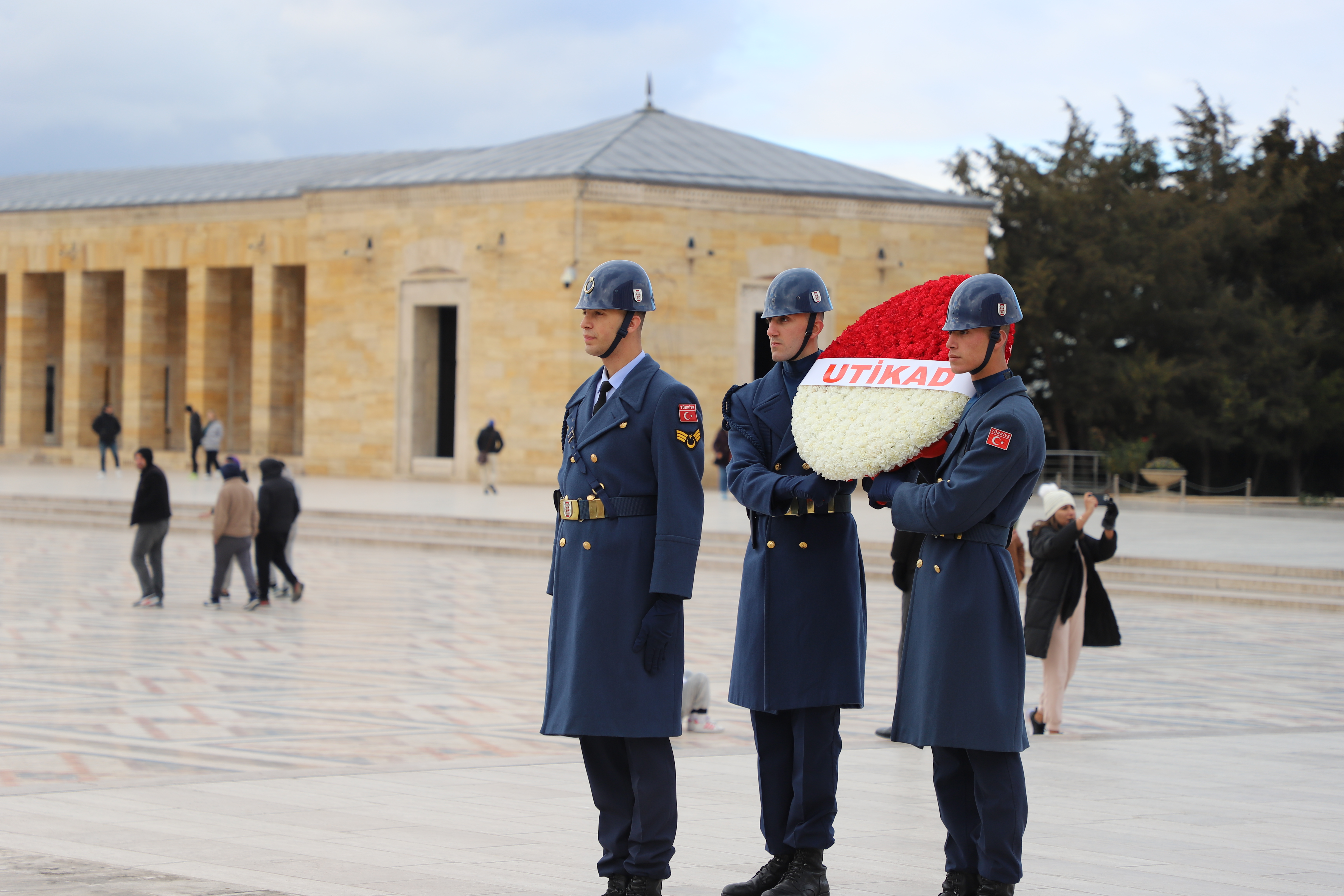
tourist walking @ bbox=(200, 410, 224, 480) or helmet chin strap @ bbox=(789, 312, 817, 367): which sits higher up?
helmet chin strap @ bbox=(789, 312, 817, 367)

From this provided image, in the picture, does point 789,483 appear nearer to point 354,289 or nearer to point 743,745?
point 743,745

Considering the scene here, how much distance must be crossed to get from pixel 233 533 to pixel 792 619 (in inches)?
417

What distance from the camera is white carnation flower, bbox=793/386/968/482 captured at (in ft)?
15.2

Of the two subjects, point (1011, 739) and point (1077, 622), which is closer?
point (1011, 739)

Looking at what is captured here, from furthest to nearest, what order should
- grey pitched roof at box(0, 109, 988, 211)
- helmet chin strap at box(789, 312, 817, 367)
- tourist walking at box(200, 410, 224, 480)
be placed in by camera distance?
1. grey pitched roof at box(0, 109, 988, 211)
2. tourist walking at box(200, 410, 224, 480)
3. helmet chin strap at box(789, 312, 817, 367)

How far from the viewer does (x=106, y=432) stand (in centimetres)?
3369

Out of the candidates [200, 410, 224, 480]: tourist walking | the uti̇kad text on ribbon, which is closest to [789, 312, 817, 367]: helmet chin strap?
the uti̇kad text on ribbon

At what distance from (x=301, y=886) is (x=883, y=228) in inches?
1172

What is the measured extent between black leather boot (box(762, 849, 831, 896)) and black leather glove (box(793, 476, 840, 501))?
116 cm

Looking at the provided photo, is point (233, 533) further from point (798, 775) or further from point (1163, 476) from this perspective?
point (1163, 476)

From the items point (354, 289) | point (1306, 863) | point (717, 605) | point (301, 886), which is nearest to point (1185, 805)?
point (1306, 863)

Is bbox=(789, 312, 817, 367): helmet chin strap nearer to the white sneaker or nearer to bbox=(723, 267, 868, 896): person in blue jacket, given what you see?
bbox=(723, 267, 868, 896): person in blue jacket

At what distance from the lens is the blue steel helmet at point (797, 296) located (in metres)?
5.07

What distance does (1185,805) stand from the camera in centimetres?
655
